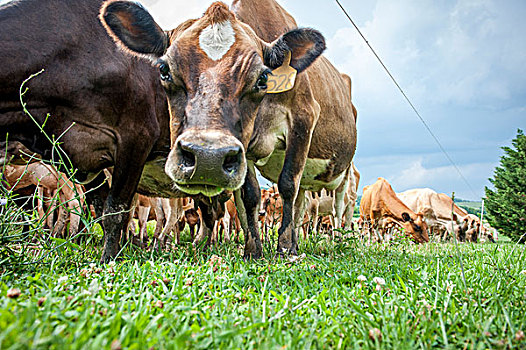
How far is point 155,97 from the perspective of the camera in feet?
13.9

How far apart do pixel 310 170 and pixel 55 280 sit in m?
4.13

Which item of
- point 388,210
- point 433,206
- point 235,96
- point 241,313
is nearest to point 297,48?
point 235,96

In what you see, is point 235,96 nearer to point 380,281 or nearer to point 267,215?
point 380,281

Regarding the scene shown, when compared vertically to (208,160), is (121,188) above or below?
below

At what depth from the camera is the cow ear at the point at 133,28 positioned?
3.55m

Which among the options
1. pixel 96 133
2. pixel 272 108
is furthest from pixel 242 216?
pixel 96 133

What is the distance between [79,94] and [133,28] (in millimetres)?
814

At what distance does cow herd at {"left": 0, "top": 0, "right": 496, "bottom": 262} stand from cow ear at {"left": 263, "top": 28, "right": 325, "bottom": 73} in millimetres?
10

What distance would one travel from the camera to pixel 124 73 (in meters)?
3.87

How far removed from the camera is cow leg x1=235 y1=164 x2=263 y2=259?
13.4ft

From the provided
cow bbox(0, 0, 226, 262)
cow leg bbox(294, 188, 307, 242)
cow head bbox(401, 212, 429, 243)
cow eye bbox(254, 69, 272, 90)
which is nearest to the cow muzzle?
cow eye bbox(254, 69, 272, 90)

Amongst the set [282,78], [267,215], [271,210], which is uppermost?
[282,78]

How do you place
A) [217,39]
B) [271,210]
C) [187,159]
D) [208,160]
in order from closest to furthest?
[208,160] < [187,159] < [217,39] < [271,210]

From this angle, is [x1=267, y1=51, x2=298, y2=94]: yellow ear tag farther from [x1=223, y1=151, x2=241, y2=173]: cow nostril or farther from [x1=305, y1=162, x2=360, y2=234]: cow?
[x1=305, y1=162, x2=360, y2=234]: cow
